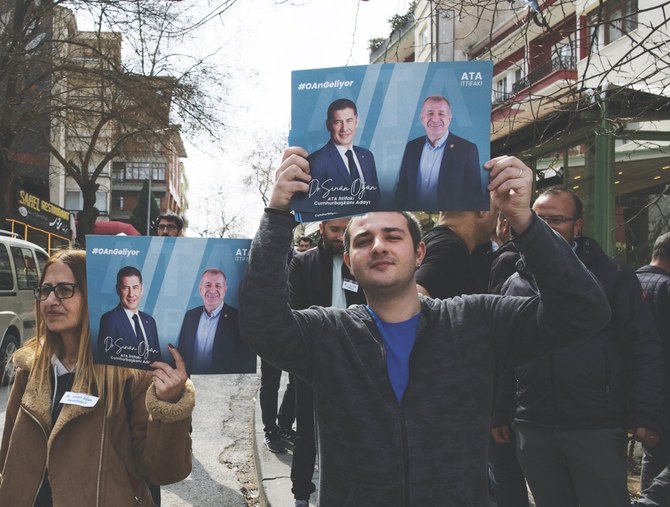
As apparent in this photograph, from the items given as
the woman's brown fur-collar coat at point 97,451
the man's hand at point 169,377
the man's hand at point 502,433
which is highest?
the man's hand at point 169,377

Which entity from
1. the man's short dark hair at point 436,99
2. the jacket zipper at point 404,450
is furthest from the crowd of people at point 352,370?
the man's short dark hair at point 436,99

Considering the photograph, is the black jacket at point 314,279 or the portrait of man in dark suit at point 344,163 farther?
the black jacket at point 314,279

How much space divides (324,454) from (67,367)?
3.66 ft

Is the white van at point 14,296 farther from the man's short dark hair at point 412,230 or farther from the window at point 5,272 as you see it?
the man's short dark hair at point 412,230

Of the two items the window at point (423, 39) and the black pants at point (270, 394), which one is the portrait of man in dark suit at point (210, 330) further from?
the black pants at point (270, 394)

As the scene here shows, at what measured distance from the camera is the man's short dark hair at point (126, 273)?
2.04m

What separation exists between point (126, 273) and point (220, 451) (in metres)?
4.46

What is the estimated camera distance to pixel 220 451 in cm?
604

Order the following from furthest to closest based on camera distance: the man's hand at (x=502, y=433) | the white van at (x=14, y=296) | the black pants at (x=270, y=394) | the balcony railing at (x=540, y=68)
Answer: the white van at (x=14, y=296) → the black pants at (x=270, y=394) → the balcony railing at (x=540, y=68) → the man's hand at (x=502, y=433)

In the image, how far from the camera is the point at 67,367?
235 centimetres

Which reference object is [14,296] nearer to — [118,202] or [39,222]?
[39,222]

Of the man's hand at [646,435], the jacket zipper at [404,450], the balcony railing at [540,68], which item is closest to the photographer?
the jacket zipper at [404,450]

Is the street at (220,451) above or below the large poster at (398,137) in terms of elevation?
below

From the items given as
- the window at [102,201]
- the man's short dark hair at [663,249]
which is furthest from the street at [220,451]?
the window at [102,201]
